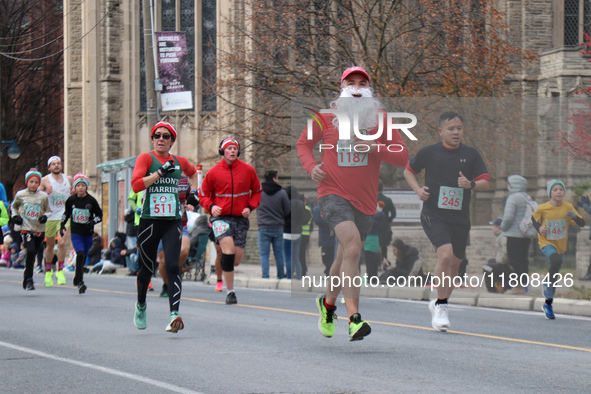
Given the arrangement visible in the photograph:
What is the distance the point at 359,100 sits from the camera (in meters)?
7.41

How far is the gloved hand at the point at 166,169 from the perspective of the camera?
932 cm

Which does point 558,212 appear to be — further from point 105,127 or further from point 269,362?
point 105,127

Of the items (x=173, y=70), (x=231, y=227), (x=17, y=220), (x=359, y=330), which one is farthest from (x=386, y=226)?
(x=173, y=70)

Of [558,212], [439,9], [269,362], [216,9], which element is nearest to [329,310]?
[269,362]

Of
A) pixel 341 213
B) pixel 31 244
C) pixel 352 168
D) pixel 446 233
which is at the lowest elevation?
pixel 31 244

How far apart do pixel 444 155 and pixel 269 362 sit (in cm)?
218

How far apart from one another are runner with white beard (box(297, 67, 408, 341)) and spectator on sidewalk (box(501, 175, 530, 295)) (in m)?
3.03

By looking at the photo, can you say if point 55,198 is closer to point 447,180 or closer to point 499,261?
point 499,261

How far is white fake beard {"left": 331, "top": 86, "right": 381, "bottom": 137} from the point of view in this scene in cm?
739

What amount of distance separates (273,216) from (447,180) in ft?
37.8

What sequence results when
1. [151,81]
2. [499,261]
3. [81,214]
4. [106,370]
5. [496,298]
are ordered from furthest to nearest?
[151,81], [81,214], [496,298], [499,261], [106,370]

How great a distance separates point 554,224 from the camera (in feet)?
37.2

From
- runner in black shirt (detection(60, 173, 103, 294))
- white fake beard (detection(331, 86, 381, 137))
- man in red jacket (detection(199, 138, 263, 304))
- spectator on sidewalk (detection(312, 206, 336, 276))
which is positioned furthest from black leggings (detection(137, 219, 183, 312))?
runner in black shirt (detection(60, 173, 103, 294))

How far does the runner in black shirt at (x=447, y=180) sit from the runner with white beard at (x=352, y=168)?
0.72m
